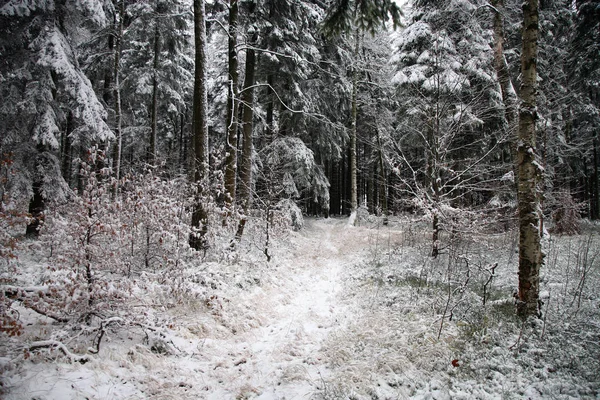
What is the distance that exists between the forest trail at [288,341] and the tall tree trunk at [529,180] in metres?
3.26

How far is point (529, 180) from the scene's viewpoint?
4.78m

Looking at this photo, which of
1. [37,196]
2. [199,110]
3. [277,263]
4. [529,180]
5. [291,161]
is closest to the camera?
[529,180]

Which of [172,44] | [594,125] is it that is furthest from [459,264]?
[594,125]

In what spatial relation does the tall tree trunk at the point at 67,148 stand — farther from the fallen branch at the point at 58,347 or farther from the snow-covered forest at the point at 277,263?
the fallen branch at the point at 58,347

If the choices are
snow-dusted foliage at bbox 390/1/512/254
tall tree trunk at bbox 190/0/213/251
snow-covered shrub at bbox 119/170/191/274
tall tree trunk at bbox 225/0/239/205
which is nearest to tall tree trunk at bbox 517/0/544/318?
snow-dusted foliage at bbox 390/1/512/254

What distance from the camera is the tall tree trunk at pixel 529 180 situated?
4.66m

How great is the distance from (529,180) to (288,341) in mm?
4968

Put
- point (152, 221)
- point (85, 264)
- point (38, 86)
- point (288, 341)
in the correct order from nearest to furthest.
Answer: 1. point (85, 264)
2. point (288, 341)
3. point (152, 221)
4. point (38, 86)

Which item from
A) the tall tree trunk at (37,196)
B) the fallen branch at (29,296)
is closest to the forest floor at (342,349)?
the fallen branch at (29,296)

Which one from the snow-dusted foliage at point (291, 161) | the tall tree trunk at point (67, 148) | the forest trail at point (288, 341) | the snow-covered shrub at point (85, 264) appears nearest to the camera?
the forest trail at point (288, 341)

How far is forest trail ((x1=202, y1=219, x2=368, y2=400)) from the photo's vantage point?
3795 millimetres

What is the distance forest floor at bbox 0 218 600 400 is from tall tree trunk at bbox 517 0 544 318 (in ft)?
1.40

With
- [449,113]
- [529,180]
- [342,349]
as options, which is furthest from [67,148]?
[529,180]

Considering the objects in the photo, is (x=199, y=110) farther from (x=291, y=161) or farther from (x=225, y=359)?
(x=291, y=161)
